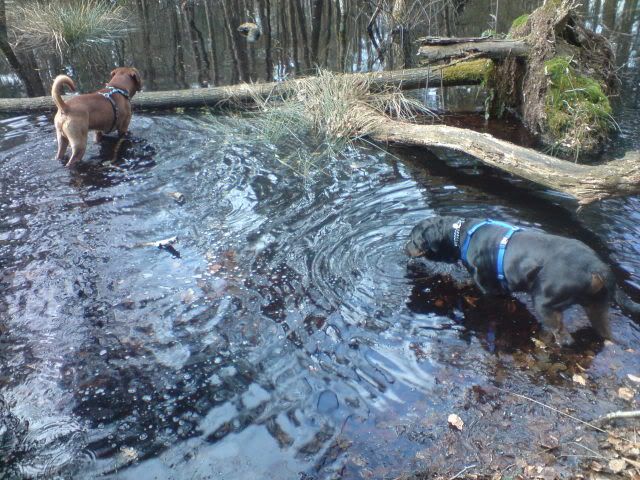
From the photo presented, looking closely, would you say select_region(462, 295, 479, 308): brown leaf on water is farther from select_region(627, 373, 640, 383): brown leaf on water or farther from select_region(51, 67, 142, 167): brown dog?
select_region(51, 67, 142, 167): brown dog

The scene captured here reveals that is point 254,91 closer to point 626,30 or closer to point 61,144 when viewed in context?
point 61,144

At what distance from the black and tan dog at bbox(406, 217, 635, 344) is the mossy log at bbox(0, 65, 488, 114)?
5.30 meters

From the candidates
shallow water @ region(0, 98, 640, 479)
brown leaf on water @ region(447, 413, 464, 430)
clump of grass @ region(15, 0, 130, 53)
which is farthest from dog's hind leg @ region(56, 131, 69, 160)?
clump of grass @ region(15, 0, 130, 53)

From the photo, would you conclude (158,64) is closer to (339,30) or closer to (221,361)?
(339,30)

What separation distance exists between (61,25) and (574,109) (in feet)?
41.8

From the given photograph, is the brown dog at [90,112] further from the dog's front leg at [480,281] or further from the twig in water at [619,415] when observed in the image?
the twig in water at [619,415]

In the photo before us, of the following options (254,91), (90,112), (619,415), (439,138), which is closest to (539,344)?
(619,415)

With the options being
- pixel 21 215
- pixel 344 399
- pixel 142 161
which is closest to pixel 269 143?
pixel 142 161

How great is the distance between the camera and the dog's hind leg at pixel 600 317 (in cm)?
418

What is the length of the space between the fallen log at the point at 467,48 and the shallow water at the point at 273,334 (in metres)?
2.01

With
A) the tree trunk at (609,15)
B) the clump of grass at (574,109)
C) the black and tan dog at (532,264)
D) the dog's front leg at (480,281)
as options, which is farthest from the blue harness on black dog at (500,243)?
the tree trunk at (609,15)

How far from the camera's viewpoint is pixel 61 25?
1448cm

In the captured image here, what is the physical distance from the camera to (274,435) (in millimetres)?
3676

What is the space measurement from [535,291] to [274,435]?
7.38ft
